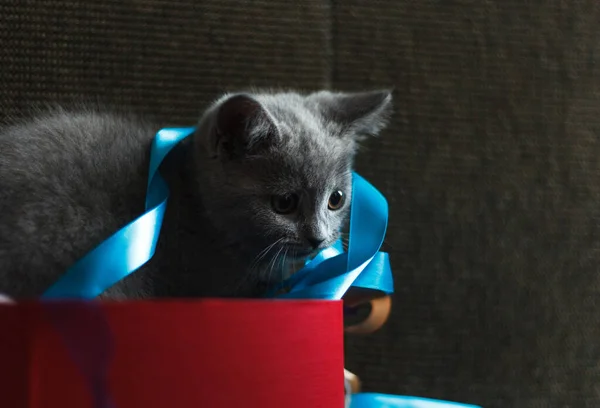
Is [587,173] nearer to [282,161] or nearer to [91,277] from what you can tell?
[282,161]

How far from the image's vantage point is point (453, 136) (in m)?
1.11

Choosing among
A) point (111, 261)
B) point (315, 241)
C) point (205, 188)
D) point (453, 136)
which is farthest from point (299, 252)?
point (453, 136)

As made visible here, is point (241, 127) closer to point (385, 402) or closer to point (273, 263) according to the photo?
point (273, 263)

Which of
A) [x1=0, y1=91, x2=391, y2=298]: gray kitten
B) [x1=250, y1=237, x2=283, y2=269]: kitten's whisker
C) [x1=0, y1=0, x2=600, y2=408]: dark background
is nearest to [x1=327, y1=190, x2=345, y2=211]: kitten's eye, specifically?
[x1=0, y1=91, x2=391, y2=298]: gray kitten

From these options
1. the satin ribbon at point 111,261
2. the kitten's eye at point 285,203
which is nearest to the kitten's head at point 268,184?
the kitten's eye at point 285,203

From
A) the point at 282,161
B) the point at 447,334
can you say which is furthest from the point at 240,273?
the point at 447,334

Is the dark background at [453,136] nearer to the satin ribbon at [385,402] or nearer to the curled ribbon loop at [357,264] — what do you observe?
the satin ribbon at [385,402]

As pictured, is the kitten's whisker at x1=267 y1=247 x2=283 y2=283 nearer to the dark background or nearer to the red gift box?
the red gift box

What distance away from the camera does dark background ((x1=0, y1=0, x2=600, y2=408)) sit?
3.46 ft

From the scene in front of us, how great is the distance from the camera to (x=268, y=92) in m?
1.00

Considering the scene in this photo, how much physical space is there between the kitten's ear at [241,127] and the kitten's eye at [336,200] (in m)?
0.14

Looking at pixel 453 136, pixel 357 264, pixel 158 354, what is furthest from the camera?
pixel 453 136

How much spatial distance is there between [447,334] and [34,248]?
78 cm

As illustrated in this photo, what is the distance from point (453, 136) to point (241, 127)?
543 mm
